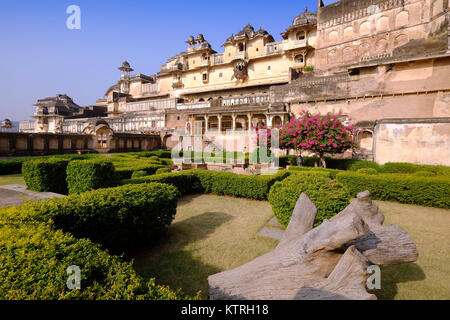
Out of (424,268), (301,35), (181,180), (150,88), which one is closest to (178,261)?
(424,268)

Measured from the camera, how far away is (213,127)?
35.2 metres

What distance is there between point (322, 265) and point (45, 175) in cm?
1031

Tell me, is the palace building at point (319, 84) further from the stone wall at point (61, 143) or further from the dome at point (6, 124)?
the dome at point (6, 124)

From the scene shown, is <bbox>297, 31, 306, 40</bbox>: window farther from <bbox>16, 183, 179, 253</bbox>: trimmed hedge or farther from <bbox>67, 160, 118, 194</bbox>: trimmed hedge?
<bbox>16, 183, 179, 253</bbox>: trimmed hedge

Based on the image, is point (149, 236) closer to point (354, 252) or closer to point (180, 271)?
point (180, 271)

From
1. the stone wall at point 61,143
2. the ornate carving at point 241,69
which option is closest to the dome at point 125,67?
the stone wall at point 61,143

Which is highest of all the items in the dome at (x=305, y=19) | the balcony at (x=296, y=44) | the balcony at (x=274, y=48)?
the dome at (x=305, y=19)

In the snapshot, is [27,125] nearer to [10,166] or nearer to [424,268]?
[10,166]

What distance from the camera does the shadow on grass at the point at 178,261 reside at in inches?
151

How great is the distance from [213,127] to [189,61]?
18.7m

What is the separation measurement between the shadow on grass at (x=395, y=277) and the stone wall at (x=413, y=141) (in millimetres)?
12850

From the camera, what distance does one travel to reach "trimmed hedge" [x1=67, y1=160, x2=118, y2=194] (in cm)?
776

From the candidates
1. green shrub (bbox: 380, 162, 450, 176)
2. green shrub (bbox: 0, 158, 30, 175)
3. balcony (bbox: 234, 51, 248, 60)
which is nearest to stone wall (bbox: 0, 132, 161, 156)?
green shrub (bbox: 0, 158, 30, 175)
